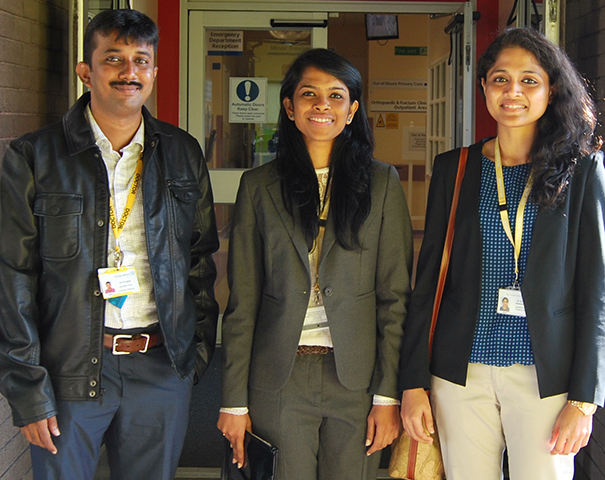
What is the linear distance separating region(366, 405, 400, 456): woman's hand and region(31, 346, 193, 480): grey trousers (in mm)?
610

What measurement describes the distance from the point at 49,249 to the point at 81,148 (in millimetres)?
318

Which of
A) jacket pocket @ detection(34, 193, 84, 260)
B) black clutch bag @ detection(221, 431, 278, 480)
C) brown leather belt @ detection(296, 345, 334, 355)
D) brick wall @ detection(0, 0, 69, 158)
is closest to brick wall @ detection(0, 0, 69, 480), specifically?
brick wall @ detection(0, 0, 69, 158)

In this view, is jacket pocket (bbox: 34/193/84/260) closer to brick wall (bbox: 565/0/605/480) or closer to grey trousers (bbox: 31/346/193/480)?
grey trousers (bbox: 31/346/193/480)

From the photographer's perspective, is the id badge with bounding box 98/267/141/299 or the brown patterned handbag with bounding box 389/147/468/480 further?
the brown patterned handbag with bounding box 389/147/468/480

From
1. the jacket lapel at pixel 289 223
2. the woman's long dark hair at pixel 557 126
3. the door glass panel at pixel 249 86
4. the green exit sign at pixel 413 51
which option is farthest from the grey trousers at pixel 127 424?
the green exit sign at pixel 413 51

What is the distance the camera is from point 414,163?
11.7m

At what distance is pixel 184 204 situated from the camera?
212 centimetres

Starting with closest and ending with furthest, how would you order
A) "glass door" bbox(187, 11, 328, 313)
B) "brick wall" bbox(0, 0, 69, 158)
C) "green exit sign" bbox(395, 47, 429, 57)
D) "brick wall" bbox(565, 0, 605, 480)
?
"brick wall" bbox(0, 0, 69, 158) < "brick wall" bbox(565, 0, 605, 480) < "glass door" bbox(187, 11, 328, 313) < "green exit sign" bbox(395, 47, 429, 57)

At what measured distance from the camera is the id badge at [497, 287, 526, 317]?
180 centimetres

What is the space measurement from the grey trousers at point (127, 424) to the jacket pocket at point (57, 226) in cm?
33

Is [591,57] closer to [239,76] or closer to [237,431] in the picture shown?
[237,431]

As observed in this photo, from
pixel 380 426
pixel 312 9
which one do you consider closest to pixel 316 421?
pixel 380 426

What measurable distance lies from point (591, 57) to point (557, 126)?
1.12 m

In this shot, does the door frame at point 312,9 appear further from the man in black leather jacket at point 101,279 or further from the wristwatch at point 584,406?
the wristwatch at point 584,406
